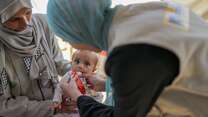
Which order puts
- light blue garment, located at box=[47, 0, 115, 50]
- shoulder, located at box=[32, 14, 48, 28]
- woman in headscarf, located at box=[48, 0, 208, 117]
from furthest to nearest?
1. shoulder, located at box=[32, 14, 48, 28]
2. light blue garment, located at box=[47, 0, 115, 50]
3. woman in headscarf, located at box=[48, 0, 208, 117]

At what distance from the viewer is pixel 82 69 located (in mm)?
2160

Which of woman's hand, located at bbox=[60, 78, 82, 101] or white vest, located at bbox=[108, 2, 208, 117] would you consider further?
woman's hand, located at bbox=[60, 78, 82, 101]

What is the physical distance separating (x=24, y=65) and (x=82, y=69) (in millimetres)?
364

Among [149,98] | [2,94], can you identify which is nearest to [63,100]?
[2,94]

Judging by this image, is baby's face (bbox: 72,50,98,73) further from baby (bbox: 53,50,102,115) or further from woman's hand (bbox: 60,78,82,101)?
woman's hand (bbox: 60,78,82,101)

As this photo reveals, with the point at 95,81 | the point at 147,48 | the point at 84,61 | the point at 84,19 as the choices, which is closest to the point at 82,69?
the point at 84,61

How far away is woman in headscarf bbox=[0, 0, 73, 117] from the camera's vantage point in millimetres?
2023

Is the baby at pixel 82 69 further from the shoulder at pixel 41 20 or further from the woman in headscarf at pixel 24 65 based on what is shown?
the shoulder at pixel 41 20

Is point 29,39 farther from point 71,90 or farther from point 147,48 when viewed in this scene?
point 147,48

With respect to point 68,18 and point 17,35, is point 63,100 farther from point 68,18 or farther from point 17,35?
point 68,18

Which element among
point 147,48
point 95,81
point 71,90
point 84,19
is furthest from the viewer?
point 95,81

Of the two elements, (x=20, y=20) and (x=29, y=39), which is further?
(x=29, y=39)

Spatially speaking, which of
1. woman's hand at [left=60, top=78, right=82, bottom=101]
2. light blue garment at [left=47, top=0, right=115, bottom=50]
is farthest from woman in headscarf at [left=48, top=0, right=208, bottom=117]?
woman's hand at [left=60, top=78, right=82, bottom=101]

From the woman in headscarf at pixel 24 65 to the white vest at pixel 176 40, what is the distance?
39.4 inches
